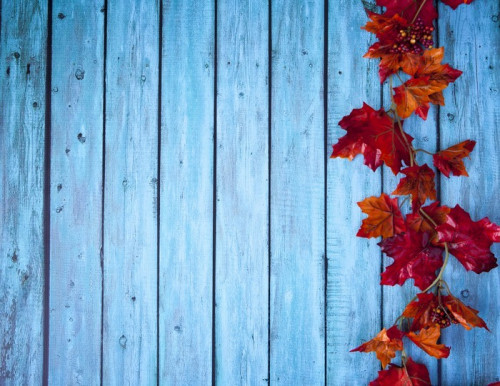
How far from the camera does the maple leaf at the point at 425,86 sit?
91 centimetres

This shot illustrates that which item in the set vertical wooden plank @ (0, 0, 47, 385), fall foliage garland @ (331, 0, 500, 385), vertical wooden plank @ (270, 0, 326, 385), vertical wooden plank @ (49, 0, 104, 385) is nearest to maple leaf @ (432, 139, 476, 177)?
fall foliage garland @ (331, 0, 500, 385)

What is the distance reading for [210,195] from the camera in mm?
999

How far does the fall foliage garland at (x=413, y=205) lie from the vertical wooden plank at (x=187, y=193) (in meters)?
0.31

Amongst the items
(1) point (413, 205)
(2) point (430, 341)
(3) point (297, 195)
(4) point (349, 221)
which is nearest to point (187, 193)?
(3) point (297, 195)

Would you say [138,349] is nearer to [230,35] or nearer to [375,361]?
[375,361]

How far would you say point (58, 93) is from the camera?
1.02 metres

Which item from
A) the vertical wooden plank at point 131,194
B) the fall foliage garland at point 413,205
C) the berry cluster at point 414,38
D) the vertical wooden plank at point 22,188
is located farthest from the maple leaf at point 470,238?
the vertical wooden plank at point 22,188

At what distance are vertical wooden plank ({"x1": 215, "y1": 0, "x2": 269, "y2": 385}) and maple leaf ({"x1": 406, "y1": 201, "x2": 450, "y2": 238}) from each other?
315 mm

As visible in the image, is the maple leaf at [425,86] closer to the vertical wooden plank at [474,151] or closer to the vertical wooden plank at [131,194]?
the vertical wooden plank at [474,151]

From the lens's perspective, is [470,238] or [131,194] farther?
[131,194]

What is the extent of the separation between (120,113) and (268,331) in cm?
60

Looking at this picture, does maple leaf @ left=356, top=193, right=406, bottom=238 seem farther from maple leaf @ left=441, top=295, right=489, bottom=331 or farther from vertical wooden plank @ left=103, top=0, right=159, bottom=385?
vertical wooden plank @ left=103, top=0, right=159, bottom=385

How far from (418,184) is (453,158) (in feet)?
0.33

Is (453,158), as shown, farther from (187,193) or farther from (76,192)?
(76,192)
